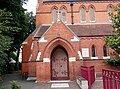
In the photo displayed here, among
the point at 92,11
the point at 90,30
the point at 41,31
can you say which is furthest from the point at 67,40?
the point at 92,11

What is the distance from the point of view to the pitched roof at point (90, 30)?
90.5 ft

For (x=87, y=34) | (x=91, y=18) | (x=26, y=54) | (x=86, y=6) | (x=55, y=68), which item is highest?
(x=86, y=6)

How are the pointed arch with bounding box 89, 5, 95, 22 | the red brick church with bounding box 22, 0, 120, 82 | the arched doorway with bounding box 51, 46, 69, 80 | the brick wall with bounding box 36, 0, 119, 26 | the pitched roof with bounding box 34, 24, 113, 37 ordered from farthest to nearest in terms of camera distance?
the pointed arch with bounding box 89, 5, 95, 22 < the brick wall with bounding box 36, 0, 119, 26 < the pitched roof with bounding box 34, 24, 113, 37 < the arched doorway with bounding box 51, 46, 69, 80 < the red brick church with bounding box 22, 0, 120, 82

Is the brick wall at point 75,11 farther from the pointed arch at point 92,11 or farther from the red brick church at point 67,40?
the pointed arch at point 92,11

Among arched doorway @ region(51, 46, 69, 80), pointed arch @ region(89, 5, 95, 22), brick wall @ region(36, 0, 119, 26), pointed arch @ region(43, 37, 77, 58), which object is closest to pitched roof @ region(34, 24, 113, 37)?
brick wall @ region(36, 0, 119, 26)

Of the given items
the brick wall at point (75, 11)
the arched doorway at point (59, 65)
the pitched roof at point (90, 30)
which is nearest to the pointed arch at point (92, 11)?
the brick wall at point (75, 11)

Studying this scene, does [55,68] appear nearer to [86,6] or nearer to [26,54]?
[26,54]

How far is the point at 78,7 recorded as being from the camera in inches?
1268

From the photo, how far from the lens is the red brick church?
2370 centimetres

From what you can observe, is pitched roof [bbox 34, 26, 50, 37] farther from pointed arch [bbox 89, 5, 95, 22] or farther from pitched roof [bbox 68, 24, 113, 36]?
pointed arch [bbox 89, 5, 95, 22]

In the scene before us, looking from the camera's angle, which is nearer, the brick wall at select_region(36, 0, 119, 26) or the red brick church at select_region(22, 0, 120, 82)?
the red brick church at select_region(22, 0, 120, 82)

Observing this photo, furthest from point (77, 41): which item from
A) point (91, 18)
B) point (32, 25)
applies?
point (32, 25)

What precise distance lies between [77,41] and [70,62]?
2.64m

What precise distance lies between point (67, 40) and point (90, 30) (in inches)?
240
